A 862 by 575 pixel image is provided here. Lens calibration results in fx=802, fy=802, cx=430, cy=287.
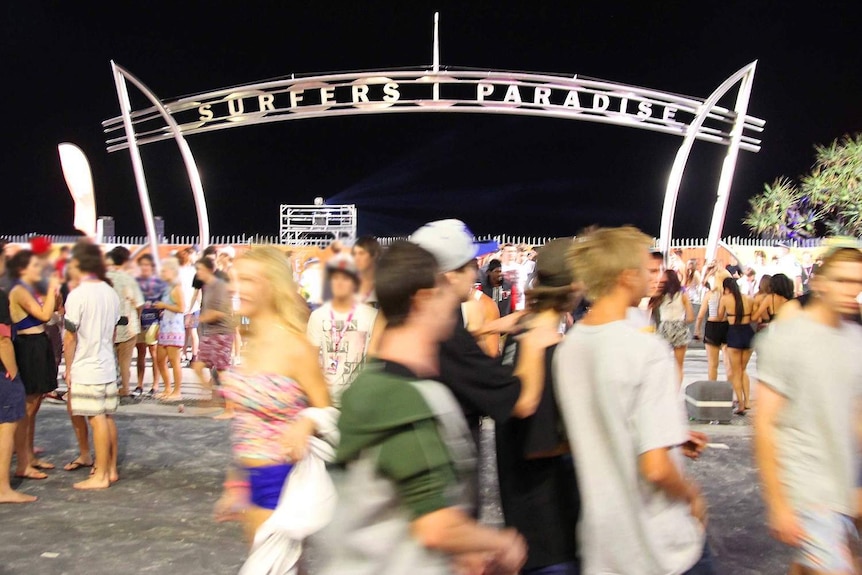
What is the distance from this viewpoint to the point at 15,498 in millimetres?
5840

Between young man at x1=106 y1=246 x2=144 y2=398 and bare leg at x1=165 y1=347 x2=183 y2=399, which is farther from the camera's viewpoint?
bare leg at x1=165 y1=347 x2=183 y2=399

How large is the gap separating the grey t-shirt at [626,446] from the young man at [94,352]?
469cm

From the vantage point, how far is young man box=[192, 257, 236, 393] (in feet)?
28.2

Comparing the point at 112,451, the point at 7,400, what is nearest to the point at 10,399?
the point at 7,400

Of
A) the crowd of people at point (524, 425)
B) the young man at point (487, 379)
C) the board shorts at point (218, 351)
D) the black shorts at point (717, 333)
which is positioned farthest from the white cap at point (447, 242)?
the black shorts at point (717, 333)

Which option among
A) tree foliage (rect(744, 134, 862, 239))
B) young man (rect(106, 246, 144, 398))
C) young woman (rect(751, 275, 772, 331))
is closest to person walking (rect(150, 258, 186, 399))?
young man (rect(106, 246, 144, 398))

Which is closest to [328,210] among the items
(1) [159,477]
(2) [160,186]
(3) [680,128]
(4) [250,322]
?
(3) [680,128]

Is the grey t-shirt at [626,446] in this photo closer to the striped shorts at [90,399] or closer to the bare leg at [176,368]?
the striped shorts at [90,399]

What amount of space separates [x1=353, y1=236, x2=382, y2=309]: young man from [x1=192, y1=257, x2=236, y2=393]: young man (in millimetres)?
4060

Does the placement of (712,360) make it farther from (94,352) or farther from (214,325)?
(94,352)

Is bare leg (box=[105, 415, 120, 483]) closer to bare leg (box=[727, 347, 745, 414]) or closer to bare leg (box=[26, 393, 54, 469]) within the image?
bare leg (box=[26, 393, 54, 469])

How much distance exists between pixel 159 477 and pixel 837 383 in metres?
5.44

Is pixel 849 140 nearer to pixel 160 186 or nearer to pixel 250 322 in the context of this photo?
pixel 160 186

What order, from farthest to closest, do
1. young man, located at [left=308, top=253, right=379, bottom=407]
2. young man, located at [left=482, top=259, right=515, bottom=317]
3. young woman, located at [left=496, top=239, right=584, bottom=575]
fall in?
young man, located at [left=482, top=259, right=515, bottom=317]
young man, located at [left=308, top=253, right=379, bottom=407]
young woman, located at [left=496, top=239, right=584, bottom=575]
